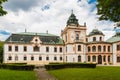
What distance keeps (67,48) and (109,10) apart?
37030 mm

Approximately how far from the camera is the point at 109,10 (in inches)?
789

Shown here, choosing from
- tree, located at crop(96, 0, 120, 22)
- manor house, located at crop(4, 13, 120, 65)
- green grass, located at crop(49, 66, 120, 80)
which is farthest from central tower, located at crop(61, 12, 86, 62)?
tree, located at crop(96, 0, 120, 22)

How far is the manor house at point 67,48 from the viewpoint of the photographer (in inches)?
2173

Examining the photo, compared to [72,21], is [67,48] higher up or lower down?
lower down

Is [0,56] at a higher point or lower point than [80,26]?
lower

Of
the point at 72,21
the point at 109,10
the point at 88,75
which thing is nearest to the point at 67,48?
the point at 72,21

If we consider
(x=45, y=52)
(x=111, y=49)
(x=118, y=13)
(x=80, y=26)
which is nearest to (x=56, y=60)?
(x=45, y=52)

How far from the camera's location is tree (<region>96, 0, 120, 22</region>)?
18.7 metres

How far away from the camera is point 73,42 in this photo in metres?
56.0

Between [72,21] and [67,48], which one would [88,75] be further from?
[72,21]

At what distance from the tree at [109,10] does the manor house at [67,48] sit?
3432 centimetres

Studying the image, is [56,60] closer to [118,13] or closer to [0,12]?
[118,13]

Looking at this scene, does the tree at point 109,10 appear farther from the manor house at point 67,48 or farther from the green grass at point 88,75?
the manor house at point 67,48

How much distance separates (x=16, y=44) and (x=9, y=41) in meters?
2.12
